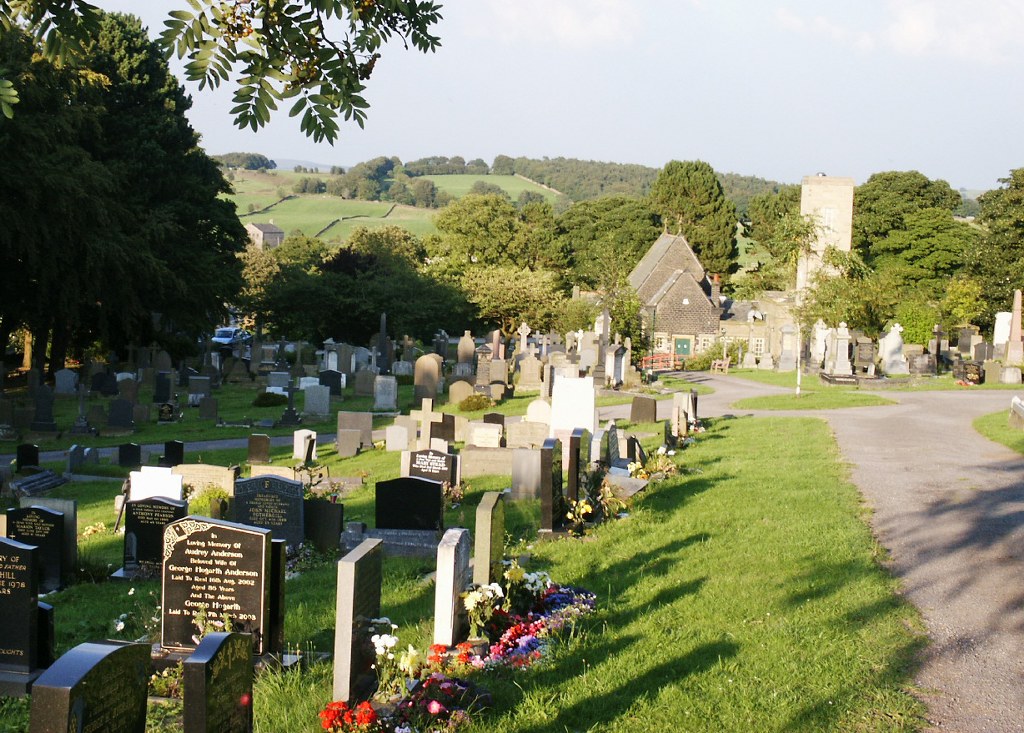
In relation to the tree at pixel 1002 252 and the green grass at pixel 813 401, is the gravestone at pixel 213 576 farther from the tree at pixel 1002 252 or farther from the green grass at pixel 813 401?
the tree at pixel 1002 252

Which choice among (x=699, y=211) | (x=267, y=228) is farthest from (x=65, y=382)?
(x=267, y=228)

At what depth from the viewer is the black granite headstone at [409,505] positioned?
476 inches

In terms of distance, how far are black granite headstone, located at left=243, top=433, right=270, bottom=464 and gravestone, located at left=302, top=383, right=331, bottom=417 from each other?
24.9 ft

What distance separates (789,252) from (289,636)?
48.6 m

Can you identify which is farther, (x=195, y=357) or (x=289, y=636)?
(x=195, y=357)

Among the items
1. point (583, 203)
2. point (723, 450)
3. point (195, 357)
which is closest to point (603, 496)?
point (723, 450)

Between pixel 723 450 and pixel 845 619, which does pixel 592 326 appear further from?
pixel 845 619

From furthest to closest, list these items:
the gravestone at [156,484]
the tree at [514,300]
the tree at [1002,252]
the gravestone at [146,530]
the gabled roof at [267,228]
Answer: the gabled roof at [267,228] < the tree at [514,300] < the tree at [1002,252] < the gravestone at [156,484] < the gravestone at [146,530]

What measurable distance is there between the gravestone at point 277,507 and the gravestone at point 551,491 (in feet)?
9.30

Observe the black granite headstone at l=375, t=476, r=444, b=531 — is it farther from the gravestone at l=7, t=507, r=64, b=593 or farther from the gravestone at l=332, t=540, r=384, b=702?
the gravestone at l=332, t=540, r=384, b=702

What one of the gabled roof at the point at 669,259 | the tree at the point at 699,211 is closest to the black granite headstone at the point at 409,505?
the gabled roof at the point at 669,259

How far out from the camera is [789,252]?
53.8 metres

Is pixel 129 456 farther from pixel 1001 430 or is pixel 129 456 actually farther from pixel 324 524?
pixel 1001 430

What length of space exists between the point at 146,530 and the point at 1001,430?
16.8 meters
